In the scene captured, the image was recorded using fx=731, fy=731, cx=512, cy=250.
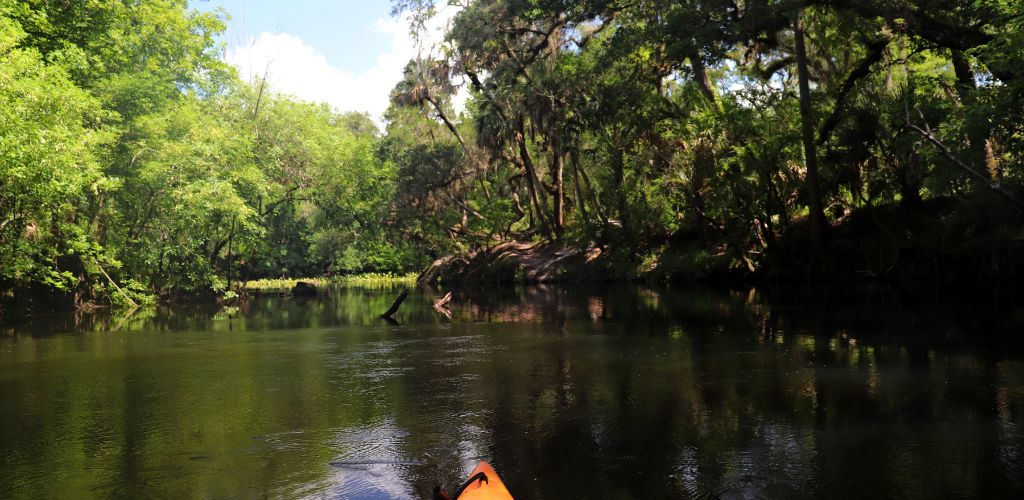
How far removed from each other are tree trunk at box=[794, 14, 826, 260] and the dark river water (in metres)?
12.7

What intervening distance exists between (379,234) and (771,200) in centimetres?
3061

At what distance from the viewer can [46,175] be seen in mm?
22109

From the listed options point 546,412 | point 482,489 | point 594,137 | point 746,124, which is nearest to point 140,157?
point 594,137

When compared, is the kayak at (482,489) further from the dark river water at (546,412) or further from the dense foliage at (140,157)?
the dense foliage at (140,157)

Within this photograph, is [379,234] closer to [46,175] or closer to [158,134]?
[158,134]

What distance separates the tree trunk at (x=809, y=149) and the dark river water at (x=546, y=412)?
498 inches

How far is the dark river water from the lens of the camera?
6492 mm

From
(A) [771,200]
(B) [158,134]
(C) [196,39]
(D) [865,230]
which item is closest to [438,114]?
(C) [196,39]

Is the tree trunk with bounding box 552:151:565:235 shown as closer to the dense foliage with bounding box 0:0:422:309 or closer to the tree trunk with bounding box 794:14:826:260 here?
the dense foliage with bounding box 0:0:422:309

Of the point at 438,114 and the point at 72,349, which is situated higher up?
the point at 438,114

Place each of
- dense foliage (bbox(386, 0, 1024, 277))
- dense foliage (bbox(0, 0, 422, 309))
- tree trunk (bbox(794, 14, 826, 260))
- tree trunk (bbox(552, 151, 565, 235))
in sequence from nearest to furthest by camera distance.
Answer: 1. dense foliage (bbox(386, 0, 1024, 277))
2. dense foliage (bbox(0, 0, 422, 309))
3. tree trunk (bbox(794, 14, 826, 260))
4. tree trunk (bbox(552, 151, 565, 235))

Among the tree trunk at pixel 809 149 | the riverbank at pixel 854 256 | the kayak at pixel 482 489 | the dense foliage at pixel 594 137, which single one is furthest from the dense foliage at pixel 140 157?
the tree trunk at pixel 809 149

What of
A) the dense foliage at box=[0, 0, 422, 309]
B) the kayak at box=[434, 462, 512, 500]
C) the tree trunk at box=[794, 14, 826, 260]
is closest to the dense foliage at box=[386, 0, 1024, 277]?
the tree trunk at box=[794, 14, 826, 260]

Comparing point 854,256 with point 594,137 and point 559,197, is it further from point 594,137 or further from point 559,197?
point 559,197
